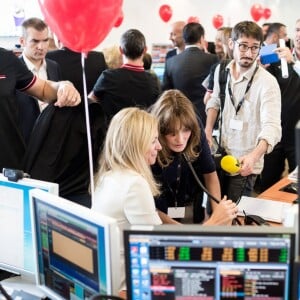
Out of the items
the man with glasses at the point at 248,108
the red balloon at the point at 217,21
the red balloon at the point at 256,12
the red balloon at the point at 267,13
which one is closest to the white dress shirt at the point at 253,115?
the man with glasses at the point at 248,108

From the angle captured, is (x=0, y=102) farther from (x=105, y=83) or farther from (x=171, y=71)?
(x=171, y=71)

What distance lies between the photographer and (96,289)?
120 centimetres

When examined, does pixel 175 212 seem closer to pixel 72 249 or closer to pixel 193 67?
pixel 72 249

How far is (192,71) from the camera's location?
13.0 feet

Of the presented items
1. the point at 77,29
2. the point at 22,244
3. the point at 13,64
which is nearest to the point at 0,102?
the point at 13,64

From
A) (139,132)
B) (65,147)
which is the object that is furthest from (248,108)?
(65,147)

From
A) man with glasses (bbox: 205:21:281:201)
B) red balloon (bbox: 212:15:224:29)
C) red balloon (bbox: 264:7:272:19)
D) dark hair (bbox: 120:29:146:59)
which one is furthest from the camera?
red balloon (bbox: 264:7:272:19)

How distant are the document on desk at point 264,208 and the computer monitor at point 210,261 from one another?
1.01 meters

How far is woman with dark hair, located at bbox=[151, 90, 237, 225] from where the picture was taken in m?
2.07

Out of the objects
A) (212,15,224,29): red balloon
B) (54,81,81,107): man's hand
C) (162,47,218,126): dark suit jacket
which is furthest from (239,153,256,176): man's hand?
(212,15,224,29): red balloon

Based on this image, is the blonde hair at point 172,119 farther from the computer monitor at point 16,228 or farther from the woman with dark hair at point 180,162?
the computer monitor at point 16,228

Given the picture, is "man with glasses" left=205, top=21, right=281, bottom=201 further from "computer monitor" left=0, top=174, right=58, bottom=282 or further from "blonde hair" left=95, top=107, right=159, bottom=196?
"computer monitor" left=0, top=174, right=58, bottom=282

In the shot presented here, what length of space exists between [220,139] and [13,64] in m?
1.36

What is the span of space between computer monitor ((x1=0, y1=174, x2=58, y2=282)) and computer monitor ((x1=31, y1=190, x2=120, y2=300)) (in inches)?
3.7
